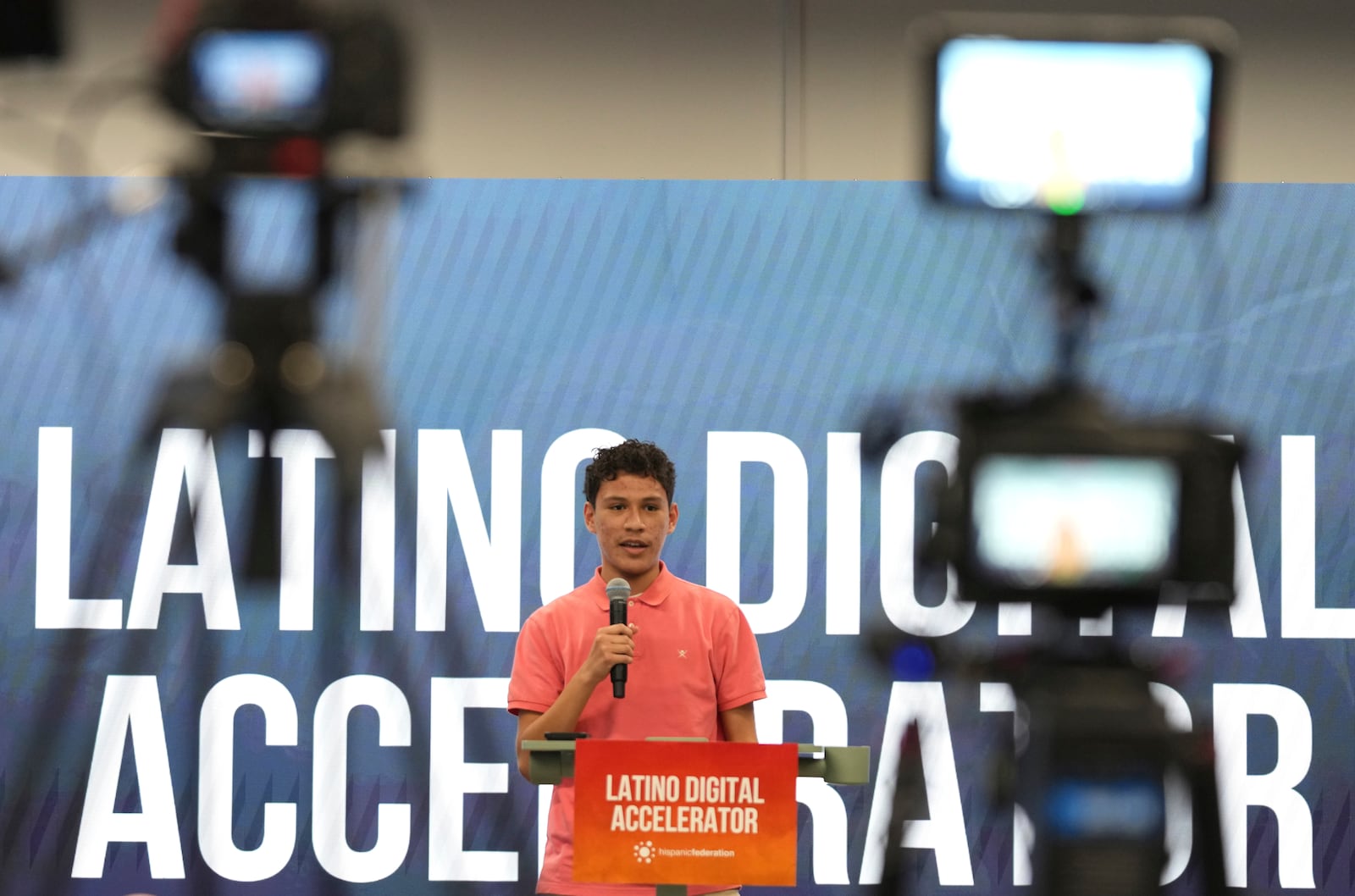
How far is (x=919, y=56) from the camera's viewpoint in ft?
5.36

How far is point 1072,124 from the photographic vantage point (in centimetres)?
161

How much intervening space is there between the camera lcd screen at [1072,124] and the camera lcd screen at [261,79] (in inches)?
27.2

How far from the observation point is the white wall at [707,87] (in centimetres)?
328

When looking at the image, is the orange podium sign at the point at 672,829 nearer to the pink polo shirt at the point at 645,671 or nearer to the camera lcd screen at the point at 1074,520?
the pink polo shirt at the point at 645,671

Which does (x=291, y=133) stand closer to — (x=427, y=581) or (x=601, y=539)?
(x=601, y=539)

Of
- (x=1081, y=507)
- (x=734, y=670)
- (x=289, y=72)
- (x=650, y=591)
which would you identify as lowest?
(x=734, y=670)

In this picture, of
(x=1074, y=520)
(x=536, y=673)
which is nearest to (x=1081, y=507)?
(x=1074, y=520)

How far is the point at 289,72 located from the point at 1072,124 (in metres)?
0.86

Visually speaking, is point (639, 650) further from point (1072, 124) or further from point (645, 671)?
point (1072, 124)

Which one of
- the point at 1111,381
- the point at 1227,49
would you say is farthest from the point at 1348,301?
the point at 1227,49

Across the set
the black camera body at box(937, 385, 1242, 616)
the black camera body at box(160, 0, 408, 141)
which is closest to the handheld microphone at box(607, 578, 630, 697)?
the black camera body at box(937, 385, 1242, 616)

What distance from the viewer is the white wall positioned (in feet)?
10.8

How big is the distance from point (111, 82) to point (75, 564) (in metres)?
0.95

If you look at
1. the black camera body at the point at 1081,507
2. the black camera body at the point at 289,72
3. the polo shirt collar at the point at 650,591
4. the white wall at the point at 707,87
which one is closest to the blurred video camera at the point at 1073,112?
the black camera body at the point at 1081,507
